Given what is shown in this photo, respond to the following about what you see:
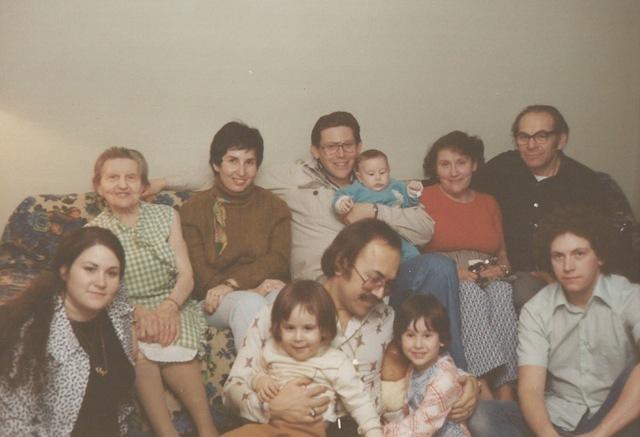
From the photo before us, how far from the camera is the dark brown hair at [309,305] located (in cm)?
160

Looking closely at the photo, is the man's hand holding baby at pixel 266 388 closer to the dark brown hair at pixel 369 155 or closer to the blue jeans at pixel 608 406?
the blue jeans at pixel 608 406

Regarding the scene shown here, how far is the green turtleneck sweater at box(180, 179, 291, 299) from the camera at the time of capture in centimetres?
211

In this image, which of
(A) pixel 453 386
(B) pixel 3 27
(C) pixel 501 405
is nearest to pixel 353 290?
(A) pixel 453 386

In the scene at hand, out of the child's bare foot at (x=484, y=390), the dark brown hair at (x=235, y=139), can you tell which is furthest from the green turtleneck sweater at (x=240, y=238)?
the child's bare foot at (x=484, y=390)

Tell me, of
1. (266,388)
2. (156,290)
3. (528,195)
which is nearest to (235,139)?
(156,290)

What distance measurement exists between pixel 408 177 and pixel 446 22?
0.51 m

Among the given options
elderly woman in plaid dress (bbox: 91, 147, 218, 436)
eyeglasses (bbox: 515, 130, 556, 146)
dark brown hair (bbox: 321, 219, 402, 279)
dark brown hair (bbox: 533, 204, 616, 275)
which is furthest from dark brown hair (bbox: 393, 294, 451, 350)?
eyeglasses (bbox: 515, 130, 556, 146)

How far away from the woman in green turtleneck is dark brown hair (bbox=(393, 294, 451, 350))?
1.47ft

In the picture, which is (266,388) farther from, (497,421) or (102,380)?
(497,421)

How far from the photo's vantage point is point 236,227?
2174 millimetres

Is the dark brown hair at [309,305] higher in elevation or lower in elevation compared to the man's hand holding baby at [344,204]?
lower

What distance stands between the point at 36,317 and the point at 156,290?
45 centimetres

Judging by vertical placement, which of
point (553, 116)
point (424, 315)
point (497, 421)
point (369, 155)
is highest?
point (553, 116)

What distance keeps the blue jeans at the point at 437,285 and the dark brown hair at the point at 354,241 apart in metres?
0.25
